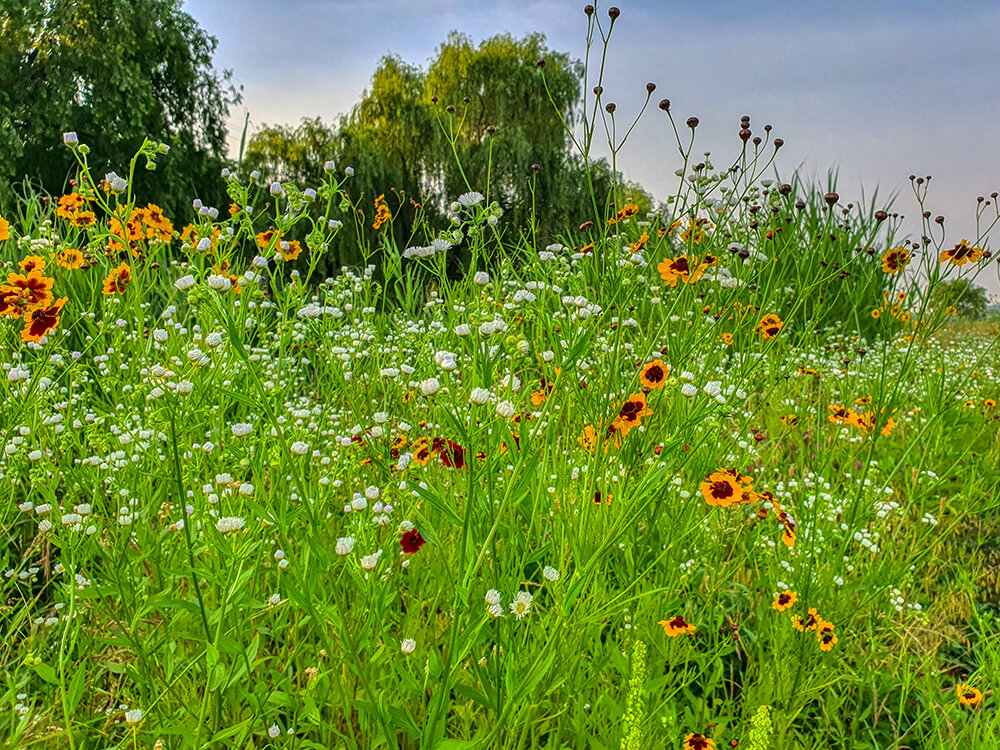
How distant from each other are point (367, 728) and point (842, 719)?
1346 mm

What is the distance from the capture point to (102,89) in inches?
563

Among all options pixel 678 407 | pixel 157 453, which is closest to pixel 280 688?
pixel 157 453

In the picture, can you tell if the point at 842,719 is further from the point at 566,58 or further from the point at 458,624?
the point at 566,58

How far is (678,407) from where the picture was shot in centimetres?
176

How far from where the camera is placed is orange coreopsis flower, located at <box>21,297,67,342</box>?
5.51ft

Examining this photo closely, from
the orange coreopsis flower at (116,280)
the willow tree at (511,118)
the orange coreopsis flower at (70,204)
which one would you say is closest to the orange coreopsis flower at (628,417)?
the orange coreopsis flower at (116,280)

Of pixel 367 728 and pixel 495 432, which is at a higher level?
pixel 495 432

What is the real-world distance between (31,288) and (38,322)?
0.13m

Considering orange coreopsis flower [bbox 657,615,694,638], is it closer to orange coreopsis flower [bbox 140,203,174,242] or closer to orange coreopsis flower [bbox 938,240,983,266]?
orange coreopsis flower [bbox 938,240,983,266]

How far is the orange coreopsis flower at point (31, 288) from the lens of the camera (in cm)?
175

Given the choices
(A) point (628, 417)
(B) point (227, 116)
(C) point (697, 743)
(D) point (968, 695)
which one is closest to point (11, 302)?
(A) point (628, 417)

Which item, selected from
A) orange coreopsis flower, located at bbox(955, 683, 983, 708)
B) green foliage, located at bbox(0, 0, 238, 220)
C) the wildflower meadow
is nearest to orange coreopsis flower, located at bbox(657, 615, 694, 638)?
the wildflower meadow

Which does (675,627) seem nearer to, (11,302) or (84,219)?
(11,302)

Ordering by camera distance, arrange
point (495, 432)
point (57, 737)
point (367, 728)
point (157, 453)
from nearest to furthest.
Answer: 1. point (367, 728)
2. point (57, 737)
3. point (495, 432)
4. point (157, 453)
